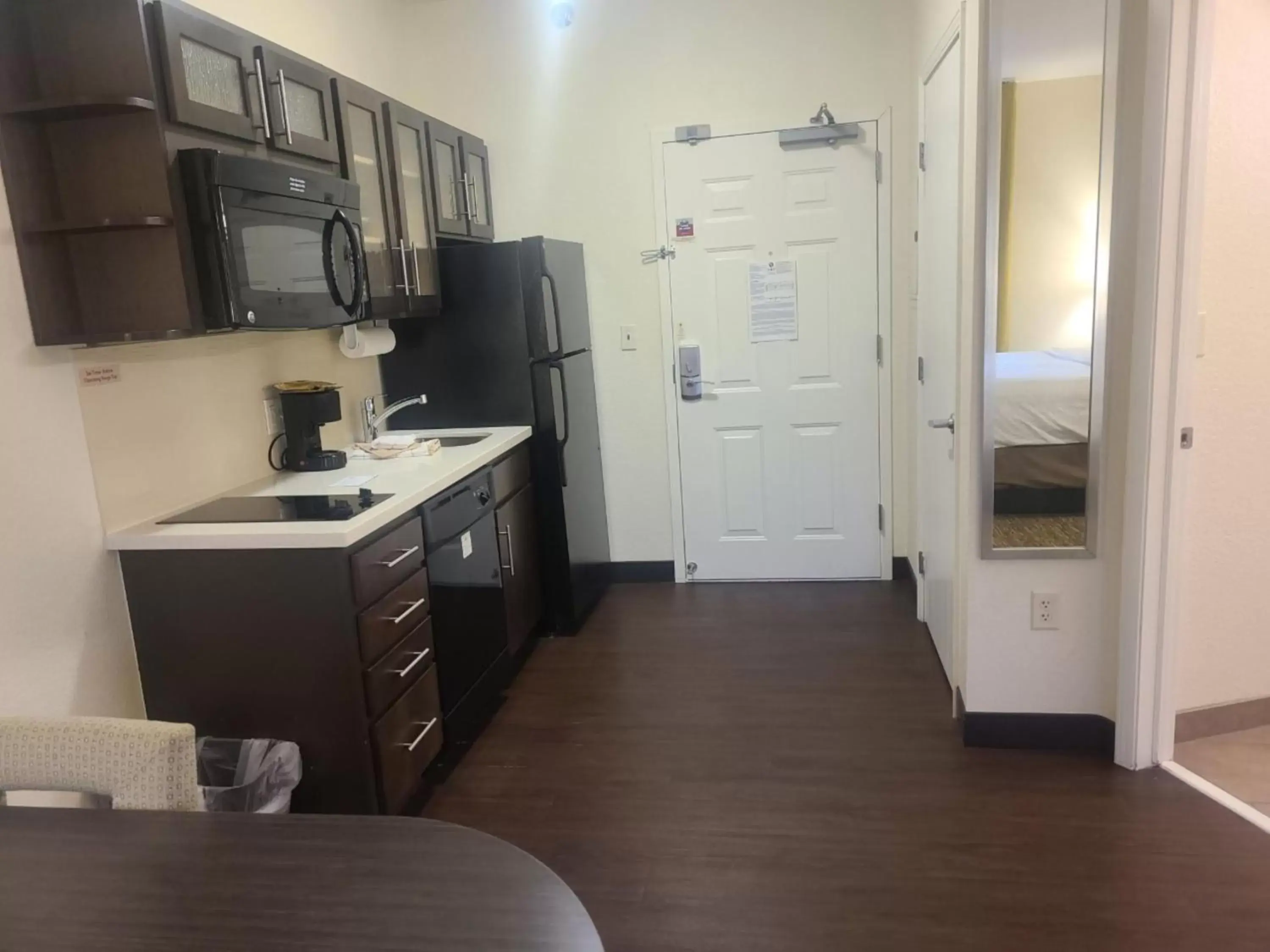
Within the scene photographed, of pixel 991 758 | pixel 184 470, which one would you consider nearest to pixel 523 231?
pixel 184 470

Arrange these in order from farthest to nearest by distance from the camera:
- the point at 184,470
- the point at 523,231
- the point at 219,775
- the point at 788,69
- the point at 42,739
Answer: the point at 523,231 → the point at 788,69 → the point at 184,470 → the point at 219,775 → the point at 42,739

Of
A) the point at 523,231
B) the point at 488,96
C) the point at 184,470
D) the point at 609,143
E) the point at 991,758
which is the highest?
the point at 488,96

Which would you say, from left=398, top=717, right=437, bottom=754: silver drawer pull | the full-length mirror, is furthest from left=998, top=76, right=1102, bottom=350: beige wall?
left=398, top=717, right=437, bottom=754: silver drawer pull

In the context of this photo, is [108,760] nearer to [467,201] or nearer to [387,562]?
[387,562]

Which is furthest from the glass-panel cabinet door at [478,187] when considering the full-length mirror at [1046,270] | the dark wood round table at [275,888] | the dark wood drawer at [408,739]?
the dark wood round table at [275,888]

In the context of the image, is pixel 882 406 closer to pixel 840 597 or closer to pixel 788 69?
pixel 840 597

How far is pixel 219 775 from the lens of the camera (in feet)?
7.29

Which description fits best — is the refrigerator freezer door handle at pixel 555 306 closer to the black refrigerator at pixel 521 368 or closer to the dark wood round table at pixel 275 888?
the black refrigerator at pixel 521 368

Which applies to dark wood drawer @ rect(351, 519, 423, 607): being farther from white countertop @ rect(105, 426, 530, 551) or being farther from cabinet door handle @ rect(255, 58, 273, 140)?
cabinet door handle @ rect(255, 58, 273, 140)

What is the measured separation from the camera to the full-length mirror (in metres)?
2.31

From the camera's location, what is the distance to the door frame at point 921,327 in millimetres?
2629

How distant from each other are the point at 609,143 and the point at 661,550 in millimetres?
1924

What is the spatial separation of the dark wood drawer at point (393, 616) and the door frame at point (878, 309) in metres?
→ 1.86

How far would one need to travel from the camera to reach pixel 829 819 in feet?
7.81
